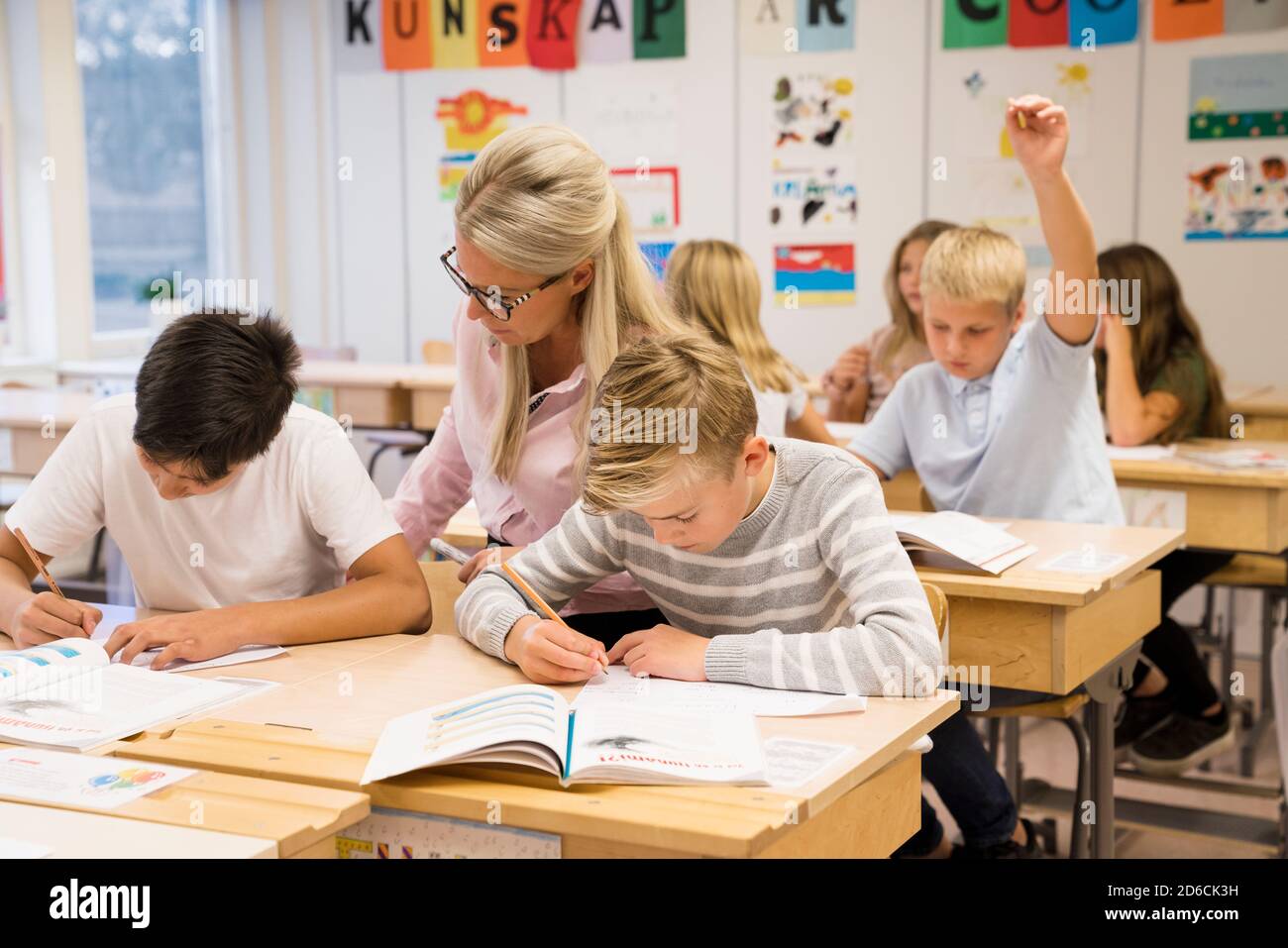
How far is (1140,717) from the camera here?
342 cm

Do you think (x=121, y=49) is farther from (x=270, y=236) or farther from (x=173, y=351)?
(x=173, y=351)

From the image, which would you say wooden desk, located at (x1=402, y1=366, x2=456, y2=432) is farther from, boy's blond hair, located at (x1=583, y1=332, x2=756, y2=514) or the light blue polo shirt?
boy's blond hair, located at (x1=583, y1=332, x2=756, y2=514)

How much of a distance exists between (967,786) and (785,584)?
34.4 inches

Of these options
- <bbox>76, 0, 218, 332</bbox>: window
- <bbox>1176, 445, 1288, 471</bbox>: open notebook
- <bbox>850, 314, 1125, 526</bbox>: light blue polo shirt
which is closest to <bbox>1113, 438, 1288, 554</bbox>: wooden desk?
<bbox>1176, 445, 1288, 471</bbox>: open notebook

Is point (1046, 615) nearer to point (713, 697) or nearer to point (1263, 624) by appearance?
point (713, 697)

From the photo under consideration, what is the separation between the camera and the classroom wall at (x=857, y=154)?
5316 millimetres

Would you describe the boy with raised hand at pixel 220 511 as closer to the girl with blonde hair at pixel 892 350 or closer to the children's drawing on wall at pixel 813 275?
the girl with blonde hair at pixel 892 350

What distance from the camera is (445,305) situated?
268 inches

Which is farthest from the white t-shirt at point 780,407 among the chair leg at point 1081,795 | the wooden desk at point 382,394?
the wooden desk at point 382,394

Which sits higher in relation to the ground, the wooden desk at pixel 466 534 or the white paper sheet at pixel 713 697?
the white paper sheet at pixel 713 697

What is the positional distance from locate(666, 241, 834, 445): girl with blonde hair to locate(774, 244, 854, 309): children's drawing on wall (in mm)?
2608

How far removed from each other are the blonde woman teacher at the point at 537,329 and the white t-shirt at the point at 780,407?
998 millimetres
